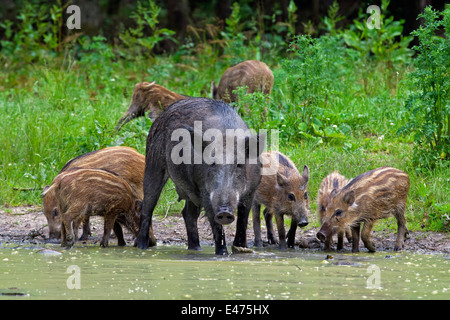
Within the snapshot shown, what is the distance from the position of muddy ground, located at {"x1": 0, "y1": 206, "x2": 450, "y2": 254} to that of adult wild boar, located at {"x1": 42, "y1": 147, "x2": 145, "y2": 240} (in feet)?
0.62

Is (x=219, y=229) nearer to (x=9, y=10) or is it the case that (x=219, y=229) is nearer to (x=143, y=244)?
(x=143, y=244)

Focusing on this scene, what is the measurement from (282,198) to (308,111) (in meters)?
2.45

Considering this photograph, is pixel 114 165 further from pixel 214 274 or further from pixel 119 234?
pixel 214 274

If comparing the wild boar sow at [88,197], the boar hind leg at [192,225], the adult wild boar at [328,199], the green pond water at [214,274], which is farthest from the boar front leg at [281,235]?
the wild boar sow at [88,197]

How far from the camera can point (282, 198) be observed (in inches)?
301

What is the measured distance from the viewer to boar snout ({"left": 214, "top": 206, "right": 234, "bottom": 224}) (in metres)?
6.17

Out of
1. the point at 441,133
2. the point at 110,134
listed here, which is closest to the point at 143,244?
the point at 110,134

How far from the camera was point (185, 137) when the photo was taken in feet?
22.7

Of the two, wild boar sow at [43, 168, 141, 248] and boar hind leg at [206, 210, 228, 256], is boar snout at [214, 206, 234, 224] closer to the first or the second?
boar hind leg at [206, 210, 228, 256]

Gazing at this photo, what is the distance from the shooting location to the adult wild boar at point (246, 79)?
10.9m

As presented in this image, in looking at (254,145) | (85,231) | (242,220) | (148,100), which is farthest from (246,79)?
(254,145)

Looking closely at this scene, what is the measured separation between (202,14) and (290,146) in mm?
9052

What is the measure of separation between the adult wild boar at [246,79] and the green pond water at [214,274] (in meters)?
4.02

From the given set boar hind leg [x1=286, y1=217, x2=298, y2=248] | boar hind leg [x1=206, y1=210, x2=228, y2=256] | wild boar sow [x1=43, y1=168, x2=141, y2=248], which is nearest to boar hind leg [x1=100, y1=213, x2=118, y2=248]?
wild boar sow [x1=43, y1=168, x2=141, y2=248]
